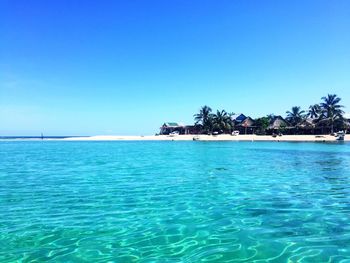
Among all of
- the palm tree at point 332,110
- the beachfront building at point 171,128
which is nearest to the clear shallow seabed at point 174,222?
the palm tree at point 332,110

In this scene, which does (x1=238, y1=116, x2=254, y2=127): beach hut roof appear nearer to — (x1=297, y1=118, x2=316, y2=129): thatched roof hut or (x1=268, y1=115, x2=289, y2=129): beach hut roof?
(x1=268, y1=115, x2=289, y2=129): beach hut roof

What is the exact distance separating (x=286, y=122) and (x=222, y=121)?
17.6m

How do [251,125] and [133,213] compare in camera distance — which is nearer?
[133,213]

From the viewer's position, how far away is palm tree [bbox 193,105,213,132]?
86812 millimetres

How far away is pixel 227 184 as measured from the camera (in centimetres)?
1334

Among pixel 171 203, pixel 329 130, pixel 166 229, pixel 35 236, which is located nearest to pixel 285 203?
pixel 171 203

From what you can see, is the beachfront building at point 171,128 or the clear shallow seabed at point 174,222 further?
the beachfront building at point 171,128

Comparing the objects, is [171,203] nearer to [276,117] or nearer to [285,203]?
[285,203]

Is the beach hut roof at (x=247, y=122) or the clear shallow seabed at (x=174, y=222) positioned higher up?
the beach hut roof at (x=247, y=122)

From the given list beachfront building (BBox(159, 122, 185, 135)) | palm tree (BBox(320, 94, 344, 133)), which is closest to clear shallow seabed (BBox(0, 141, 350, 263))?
palm tree (BBox(320, 94, 344, 133))

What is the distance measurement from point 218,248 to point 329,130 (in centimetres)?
7820

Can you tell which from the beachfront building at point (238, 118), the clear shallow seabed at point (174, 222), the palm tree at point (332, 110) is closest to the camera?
the clear shallow seabed at point (174, 222)

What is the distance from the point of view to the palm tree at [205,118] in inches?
3418

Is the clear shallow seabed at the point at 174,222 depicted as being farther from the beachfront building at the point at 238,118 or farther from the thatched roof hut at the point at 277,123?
the beachfront building at the point at 238,118
